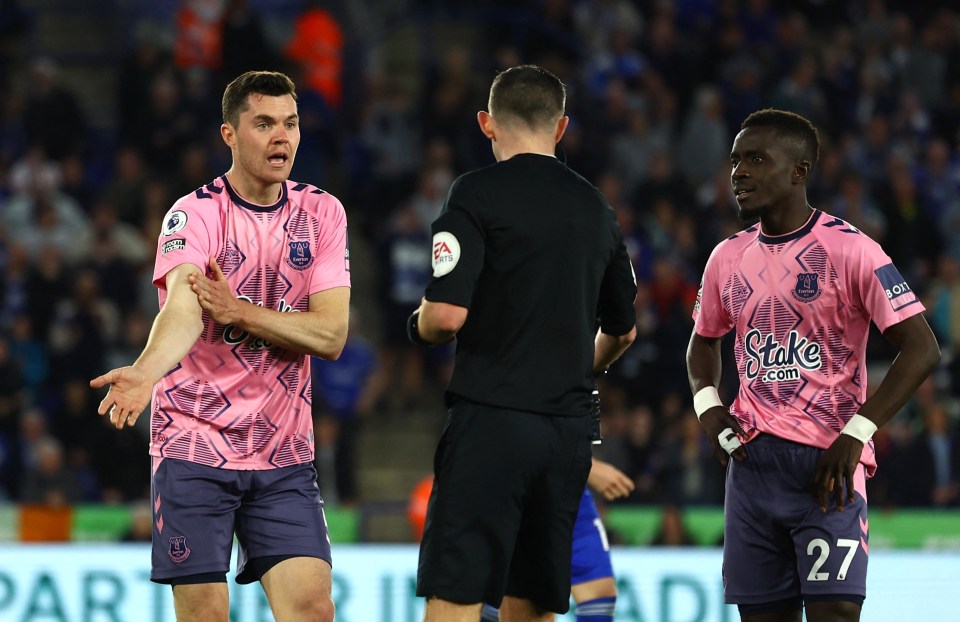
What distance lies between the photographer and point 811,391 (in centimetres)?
500

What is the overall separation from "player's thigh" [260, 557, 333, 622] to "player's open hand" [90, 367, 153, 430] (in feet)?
2.77

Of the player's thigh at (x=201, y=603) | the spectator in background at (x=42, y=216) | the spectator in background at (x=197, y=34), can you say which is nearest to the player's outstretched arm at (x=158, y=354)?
the player's thigh at (x=201, y=603)

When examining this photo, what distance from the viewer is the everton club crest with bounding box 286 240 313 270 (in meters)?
5.07

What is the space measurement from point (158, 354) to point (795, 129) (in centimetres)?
230

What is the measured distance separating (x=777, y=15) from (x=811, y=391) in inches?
465

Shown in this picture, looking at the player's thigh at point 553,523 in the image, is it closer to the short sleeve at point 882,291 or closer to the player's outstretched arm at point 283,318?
the player's outstretched arm at point 283,318

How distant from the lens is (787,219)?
513 cm

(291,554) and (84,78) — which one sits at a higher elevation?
(84,78)

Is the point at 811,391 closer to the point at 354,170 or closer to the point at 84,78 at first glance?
the point at 354,170

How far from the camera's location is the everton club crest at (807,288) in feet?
16.4

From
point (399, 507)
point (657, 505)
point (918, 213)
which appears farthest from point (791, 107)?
point (399, 507)

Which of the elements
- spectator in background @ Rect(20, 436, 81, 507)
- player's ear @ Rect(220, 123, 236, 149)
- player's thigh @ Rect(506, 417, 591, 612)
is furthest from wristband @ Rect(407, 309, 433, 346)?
spectator in background @ Rect(20, 436, 81, 507)

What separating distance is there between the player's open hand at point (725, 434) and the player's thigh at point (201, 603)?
70.8 inches

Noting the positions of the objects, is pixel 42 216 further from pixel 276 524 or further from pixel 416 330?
pixel 416 330
